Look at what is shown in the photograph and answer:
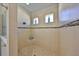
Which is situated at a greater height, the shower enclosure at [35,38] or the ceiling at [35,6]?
the ceiling at [35,6]

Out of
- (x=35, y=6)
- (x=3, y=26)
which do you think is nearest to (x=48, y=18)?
(x=35, y=6)

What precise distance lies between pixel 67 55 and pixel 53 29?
228mm

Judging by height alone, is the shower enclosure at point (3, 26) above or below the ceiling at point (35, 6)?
below

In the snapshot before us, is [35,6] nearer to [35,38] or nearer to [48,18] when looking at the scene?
[48,18]

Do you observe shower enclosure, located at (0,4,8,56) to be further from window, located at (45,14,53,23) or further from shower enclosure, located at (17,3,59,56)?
window, located at (45,14,53,23)

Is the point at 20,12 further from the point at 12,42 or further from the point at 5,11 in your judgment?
the point at 12,42

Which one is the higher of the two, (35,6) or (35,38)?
(35,6)

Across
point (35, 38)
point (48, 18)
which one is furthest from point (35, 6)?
point (35, 38)

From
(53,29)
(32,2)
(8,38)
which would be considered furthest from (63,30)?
(8,38)

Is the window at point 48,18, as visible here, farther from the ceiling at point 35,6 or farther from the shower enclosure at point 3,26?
the shower enclosure at point 3,26

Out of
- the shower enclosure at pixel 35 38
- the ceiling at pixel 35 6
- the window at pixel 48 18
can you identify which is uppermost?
the ceiling at pixel 35 6

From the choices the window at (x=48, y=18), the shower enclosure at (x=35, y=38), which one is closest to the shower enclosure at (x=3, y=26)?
the shower enclosure at (x=35, y=38)

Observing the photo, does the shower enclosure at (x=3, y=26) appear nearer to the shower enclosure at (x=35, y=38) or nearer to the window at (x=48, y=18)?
the shower enclosure at (x=35, y=38)

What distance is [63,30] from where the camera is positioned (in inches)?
36.9
